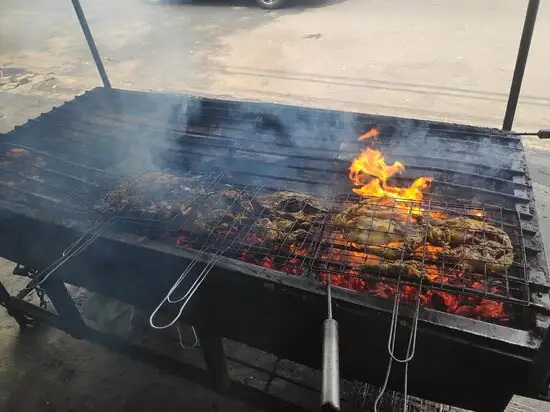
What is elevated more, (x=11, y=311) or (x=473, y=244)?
(x=473, y=244)

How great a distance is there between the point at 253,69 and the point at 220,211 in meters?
7.61

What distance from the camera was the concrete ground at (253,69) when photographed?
392 centimetres

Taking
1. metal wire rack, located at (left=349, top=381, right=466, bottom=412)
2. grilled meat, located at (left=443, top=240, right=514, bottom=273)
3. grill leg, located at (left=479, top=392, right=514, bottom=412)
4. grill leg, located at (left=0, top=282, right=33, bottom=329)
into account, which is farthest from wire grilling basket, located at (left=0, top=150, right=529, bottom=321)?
metal wire rack, located at (left=349, top=381, right=466, bottom=412)

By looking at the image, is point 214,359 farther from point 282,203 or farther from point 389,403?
point 389,403

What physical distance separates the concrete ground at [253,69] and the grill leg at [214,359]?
584 millimetres

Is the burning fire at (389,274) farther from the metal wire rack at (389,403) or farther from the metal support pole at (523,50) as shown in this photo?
the metal wire rack at (389,403)

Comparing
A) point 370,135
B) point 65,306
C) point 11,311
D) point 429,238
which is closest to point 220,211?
point 429,238

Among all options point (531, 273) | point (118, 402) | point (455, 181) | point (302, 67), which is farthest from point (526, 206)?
point (302, 67)

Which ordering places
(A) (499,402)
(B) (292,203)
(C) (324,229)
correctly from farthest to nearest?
(B) (292,203) < (C) (324,229) < (A) (499,402)

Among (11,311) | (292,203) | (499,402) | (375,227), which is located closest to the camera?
(499,402)

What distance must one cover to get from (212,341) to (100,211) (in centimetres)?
123

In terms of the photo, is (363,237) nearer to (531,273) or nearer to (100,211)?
(531,273)

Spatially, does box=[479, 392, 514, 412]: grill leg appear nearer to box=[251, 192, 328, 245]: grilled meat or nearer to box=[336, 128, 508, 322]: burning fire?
box=[336, 128, 508, 322]: burning fire

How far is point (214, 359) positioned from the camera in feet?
10.1
